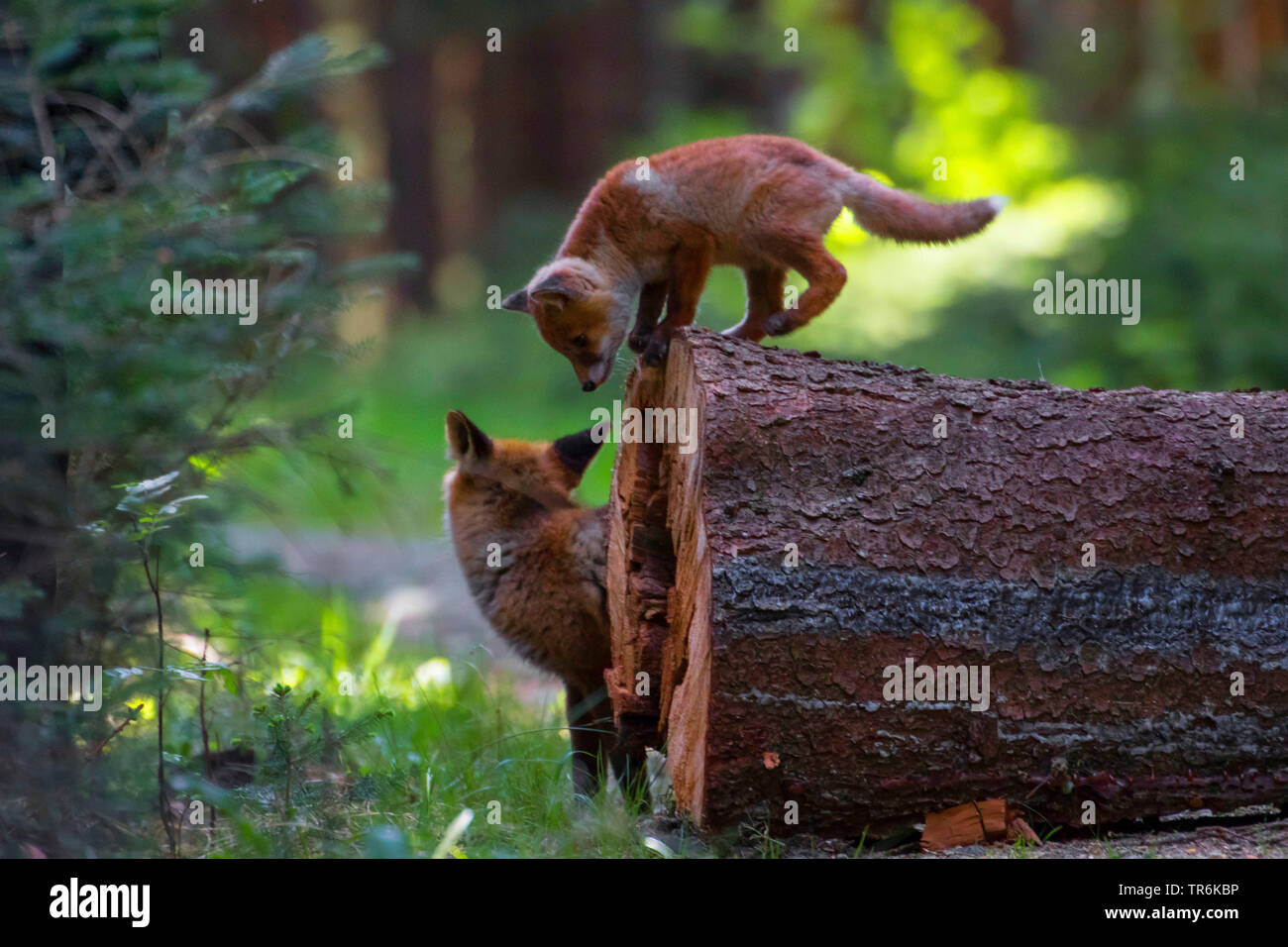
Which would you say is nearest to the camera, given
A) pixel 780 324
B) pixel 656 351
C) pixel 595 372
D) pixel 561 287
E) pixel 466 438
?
pixel 656 351

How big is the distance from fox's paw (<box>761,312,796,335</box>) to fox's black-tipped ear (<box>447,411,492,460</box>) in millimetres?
1372

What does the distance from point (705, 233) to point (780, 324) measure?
544 mm

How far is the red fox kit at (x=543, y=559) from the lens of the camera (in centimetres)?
518

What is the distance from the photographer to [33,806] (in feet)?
12.3

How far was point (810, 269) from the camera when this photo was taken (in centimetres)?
529

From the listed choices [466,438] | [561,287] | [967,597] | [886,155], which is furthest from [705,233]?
[886,155]

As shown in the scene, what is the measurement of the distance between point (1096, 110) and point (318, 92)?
1715 centimetres

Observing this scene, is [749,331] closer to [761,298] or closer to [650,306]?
[761,298]

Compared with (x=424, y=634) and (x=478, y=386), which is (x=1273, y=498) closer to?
(x=424, y=634)

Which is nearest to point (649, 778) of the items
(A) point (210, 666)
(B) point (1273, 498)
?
(A) point (210, 666)

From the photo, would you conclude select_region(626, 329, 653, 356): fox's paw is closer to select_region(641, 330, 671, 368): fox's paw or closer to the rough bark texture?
select_region(641, 330, 671, 368): fox's paw

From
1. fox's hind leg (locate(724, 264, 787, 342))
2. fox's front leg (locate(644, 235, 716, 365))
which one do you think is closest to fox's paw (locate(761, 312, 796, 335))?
fox's hind leg (locate(724, 264, 787, 342))

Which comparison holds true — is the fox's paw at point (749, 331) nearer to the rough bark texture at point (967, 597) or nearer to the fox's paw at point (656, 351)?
the fox's paw at point (656, 351)
